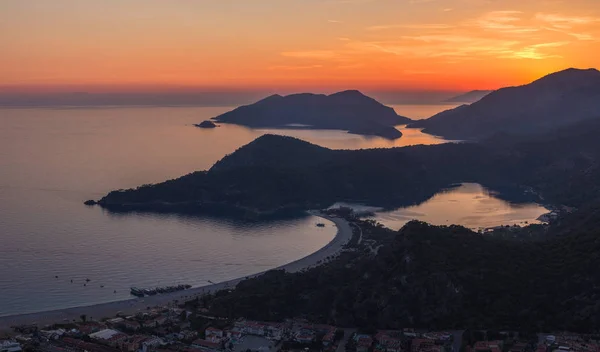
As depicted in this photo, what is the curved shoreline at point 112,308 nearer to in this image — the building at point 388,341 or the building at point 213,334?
the building at point 213,334

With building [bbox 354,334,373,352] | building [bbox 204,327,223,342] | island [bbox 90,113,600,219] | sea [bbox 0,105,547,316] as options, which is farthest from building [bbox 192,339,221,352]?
island [bbox 90,113,600,219]

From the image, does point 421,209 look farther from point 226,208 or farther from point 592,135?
point 592,135

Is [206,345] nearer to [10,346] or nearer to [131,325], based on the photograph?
[131,325]

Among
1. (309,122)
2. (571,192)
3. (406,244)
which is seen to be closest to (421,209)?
(571,192)

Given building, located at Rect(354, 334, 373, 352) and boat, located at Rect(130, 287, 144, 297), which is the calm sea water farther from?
building, located at Rect(354, 334, 373, 352)

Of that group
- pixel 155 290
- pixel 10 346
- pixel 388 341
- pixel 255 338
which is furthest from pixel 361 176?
pixel 10 346

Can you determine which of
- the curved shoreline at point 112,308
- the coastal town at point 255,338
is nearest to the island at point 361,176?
the curved shoreline at point 112,308
